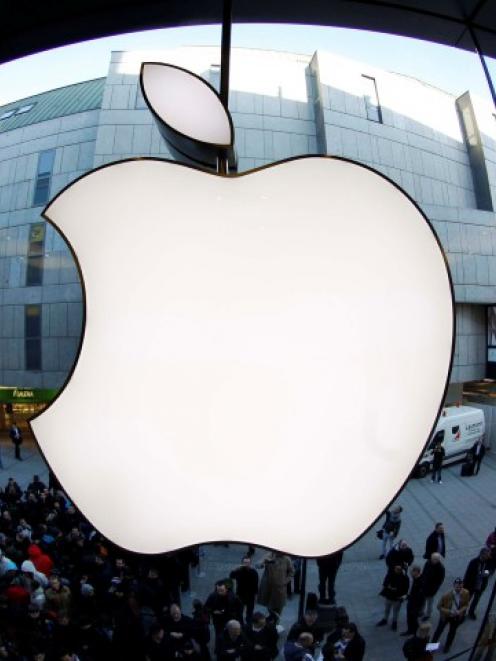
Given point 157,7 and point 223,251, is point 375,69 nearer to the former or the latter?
point 157,7

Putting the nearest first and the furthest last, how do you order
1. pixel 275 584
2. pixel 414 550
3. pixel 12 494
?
pixel 275 584 < pixel 414 550 < pixel 12 494

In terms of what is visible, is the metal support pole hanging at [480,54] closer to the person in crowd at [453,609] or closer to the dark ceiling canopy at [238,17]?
the dark ceiling canopy at [238,17]

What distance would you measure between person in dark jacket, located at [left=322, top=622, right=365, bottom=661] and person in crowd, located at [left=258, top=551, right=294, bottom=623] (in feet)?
4.37

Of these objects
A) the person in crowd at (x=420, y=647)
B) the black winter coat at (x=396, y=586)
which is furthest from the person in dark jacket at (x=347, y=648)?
the black winter coat at (x=396, y=586)

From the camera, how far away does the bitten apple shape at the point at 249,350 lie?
1.23 metres

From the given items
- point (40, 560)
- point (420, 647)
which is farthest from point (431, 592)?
point (40, 560)

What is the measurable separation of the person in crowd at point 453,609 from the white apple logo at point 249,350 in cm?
480

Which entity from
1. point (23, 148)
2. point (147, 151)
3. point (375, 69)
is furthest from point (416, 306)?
point (23, 148)

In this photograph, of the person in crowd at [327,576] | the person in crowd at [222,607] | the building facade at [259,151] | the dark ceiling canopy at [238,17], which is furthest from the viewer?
the building facade at [259,151]

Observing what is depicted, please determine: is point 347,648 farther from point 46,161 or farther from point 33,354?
point 46,161

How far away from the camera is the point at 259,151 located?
50.5 ft

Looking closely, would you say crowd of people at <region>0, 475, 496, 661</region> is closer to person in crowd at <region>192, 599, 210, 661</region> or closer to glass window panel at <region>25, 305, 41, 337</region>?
person in crowd at <region>192, 599, 210, 661</region>

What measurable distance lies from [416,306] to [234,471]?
0.68 meters

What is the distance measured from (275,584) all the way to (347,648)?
1.49 m
